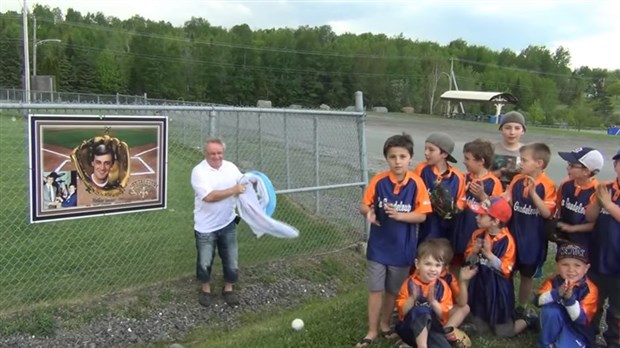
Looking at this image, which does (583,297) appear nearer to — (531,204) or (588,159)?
(531,204)

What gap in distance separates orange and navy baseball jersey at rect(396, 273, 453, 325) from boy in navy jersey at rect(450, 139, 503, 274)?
0.64 metres

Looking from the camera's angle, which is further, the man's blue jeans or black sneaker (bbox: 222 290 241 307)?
black sneaker (bbox: 222 290 241 307)

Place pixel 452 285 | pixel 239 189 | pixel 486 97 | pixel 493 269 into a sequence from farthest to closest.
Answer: pixel 486 97 < pixel 239 189 < pixel 493 269 < pixel 452 285

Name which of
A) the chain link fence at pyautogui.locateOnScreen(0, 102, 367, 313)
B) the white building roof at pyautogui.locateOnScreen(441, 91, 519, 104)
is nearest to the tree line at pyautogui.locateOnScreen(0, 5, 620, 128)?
the white building roof at pyautogui.locateOnScreen(441, 91, 519, 104)

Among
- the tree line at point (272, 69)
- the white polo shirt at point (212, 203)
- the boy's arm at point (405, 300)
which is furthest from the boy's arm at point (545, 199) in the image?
the tree line at point (272, 69)

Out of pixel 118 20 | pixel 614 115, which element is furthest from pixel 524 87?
pixel 118 20

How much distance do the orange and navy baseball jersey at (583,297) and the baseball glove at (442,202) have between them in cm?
92

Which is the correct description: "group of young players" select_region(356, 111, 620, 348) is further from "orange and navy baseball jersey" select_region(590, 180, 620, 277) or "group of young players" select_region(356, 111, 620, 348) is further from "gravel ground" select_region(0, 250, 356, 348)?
"gravel ground" select_region(0, 250, 356, 348)

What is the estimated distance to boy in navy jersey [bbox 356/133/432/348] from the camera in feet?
14.5

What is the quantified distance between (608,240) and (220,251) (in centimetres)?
351

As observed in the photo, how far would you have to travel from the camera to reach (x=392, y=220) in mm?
4465

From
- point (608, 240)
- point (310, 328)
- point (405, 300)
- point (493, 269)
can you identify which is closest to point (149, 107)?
point (310, 328)

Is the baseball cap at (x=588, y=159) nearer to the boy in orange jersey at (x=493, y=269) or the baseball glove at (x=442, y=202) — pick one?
the boy in orange jersey at (x=493, y=269)

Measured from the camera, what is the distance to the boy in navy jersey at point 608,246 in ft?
13.9
